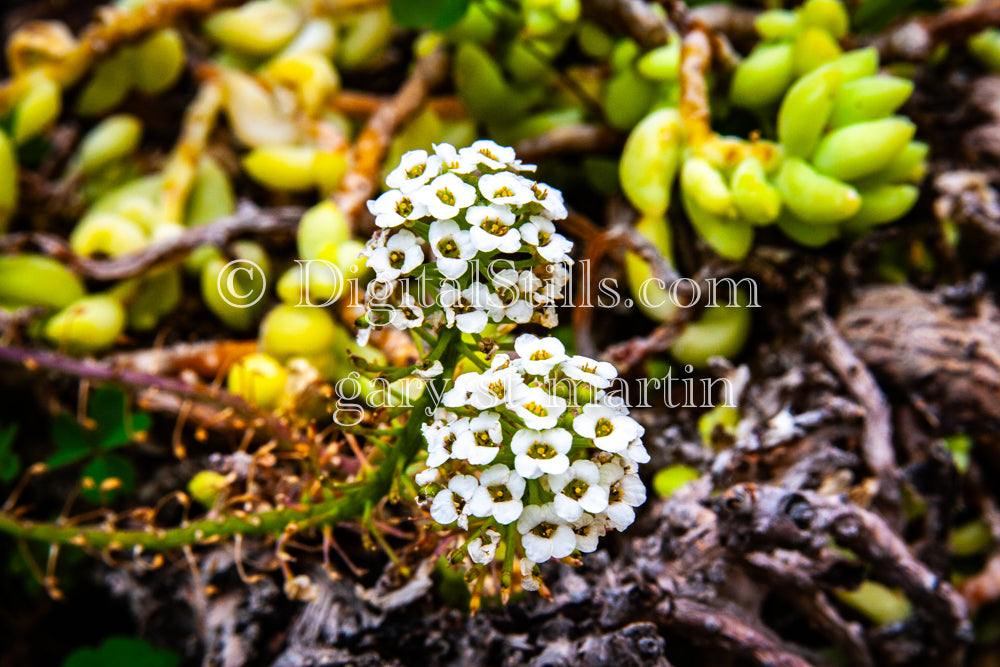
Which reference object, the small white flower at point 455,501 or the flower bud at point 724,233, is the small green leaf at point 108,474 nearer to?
the small white flower at point 455,501

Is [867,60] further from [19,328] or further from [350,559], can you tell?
[19,328]

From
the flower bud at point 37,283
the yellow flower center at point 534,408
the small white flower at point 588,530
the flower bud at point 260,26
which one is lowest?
the small white flower at point 588,530

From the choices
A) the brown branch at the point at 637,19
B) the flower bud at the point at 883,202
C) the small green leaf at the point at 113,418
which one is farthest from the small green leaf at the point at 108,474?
the flower bud at the point at 883,202

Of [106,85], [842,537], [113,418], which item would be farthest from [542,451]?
[106,85]

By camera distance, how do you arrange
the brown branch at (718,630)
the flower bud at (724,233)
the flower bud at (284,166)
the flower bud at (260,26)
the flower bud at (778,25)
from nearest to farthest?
the brown branch at (718,630) < the flower bud at (724,233) < the flower bud at (778,25) < the flower bud at (284,166) < the flower bud at (260,26)

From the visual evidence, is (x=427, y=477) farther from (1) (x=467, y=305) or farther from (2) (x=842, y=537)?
(2) (x=842, y=537)

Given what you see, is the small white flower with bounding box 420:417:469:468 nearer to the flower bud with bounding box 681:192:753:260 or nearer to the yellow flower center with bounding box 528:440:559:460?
the yellow flower center with bounding box 528:440:559:460
